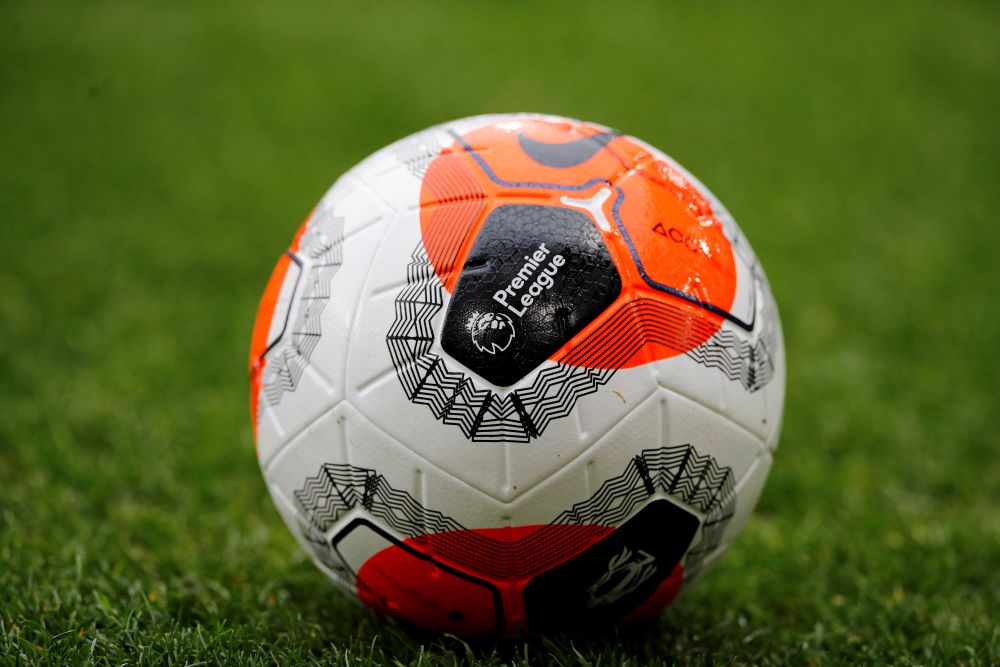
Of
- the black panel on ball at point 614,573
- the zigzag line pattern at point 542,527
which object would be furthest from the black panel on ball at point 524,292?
the black panel on ball at point 614,573

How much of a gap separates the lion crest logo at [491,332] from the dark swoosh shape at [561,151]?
42 centimetres

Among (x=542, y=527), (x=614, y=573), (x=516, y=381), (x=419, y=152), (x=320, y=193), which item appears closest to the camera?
(x=516, y=381)

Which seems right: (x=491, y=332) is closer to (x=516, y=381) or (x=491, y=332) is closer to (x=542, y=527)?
(x=516, y=381)

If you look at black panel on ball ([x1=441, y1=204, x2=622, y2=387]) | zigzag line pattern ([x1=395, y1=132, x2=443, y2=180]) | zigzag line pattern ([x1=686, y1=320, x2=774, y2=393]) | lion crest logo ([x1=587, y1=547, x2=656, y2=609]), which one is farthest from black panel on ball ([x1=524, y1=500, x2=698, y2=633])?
zigzag line pattern ([x1=395, y1=132, x2=443, y2=180])

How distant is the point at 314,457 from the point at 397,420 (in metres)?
0.25

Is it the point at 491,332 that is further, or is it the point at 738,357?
the point at 738,357

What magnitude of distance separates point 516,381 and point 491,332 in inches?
4.2

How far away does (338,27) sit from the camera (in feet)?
31.8

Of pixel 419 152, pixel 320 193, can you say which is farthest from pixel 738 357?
pixel 320 193

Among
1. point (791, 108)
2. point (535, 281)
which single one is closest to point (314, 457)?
point (535, 281)

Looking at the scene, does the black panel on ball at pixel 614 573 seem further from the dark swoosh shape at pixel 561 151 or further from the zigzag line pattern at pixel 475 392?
the dark swoosh shape at pixel 561 151

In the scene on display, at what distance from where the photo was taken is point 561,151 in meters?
2.16

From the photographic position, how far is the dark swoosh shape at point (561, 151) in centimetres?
212

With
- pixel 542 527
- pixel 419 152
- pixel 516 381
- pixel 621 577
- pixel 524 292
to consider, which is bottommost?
pixel 621 577
